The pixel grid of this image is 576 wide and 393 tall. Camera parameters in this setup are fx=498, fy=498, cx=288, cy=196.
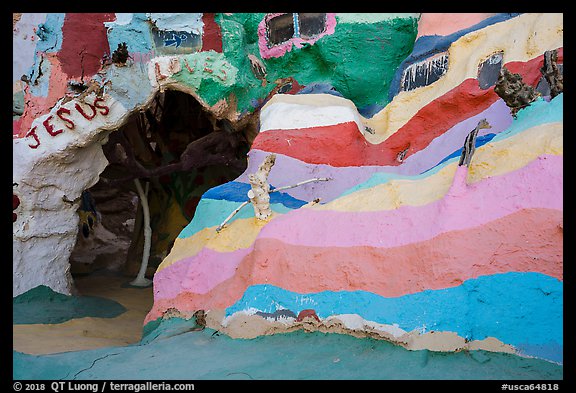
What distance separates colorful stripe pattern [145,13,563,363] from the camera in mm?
2879

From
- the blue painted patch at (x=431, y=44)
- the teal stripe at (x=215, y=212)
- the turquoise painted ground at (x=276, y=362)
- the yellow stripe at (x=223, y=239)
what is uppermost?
the blue painted patch at (x=431, y=44)

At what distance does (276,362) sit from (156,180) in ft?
25.1

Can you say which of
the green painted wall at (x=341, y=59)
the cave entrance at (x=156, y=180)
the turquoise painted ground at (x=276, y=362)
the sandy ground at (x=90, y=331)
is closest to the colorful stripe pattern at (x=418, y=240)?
the turquoise painted ground at (x=276, y=362)

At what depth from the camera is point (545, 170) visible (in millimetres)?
2939

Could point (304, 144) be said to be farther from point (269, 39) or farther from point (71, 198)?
point (71, 198)

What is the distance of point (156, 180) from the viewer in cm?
1027

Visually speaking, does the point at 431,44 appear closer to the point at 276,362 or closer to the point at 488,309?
the point at 488,309

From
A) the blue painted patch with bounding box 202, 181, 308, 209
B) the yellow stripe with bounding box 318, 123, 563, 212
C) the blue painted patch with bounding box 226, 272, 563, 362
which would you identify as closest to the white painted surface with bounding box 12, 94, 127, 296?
the blue painted patch with bounding box 202, 181, 308, 209

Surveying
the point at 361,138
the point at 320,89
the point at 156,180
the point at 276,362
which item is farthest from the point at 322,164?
the point at 156,180

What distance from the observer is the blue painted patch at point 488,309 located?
2.77 meters

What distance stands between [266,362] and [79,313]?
441cm

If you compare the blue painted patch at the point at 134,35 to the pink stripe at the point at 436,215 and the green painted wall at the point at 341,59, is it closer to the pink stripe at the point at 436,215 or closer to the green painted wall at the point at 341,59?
the green painted wall at the point at 341,59

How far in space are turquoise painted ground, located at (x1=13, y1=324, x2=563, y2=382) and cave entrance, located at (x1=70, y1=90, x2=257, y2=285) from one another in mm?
5068

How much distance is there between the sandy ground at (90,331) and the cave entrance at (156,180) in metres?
1.60
